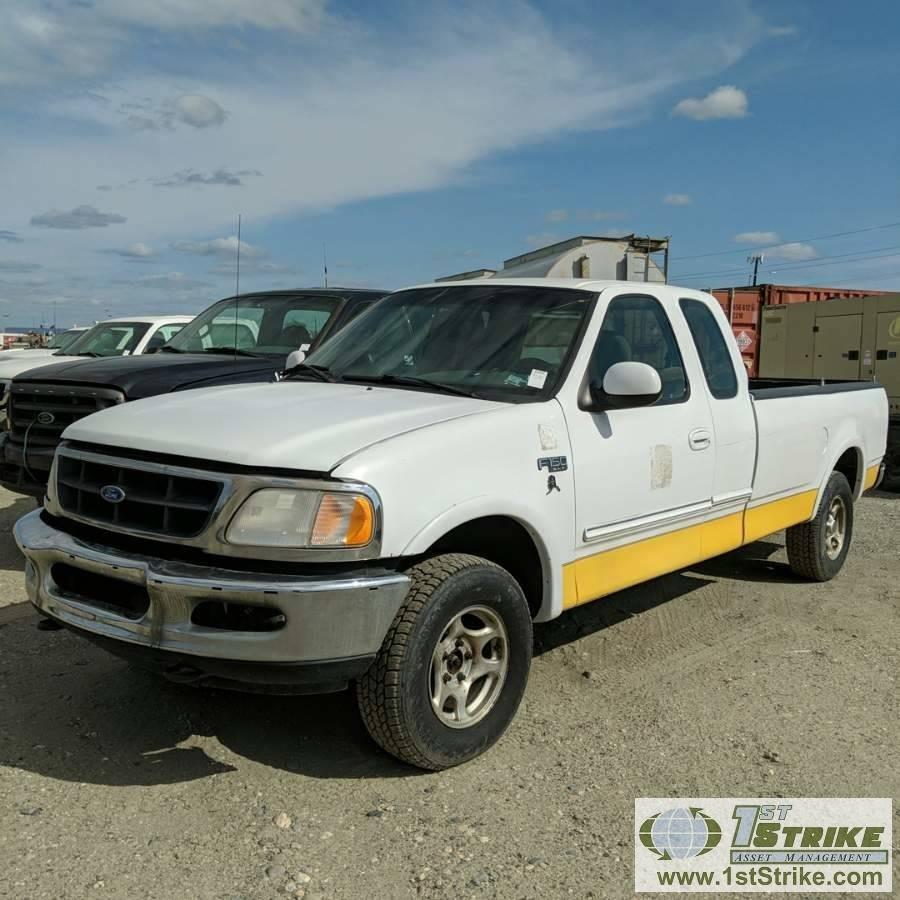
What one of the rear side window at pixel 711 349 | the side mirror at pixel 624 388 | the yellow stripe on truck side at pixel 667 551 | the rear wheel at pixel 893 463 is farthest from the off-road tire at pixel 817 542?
the rear wheel at pixel 893 463

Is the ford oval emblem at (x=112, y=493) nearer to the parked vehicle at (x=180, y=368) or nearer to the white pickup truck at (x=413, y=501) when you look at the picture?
the white pickup truck at (x=413, y=501)

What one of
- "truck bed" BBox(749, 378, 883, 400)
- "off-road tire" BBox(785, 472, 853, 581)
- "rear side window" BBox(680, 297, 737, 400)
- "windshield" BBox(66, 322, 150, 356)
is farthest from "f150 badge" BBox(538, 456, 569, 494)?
"windshield" BBox(66, 322, 150, 356)

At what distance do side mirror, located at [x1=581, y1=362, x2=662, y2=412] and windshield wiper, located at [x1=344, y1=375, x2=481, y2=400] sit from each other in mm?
539

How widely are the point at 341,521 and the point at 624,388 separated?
1497 millimetres

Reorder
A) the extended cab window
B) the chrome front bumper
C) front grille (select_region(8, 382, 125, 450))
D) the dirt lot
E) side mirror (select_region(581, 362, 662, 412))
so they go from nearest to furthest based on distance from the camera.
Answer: the dirt lot < the chrome front bumper < side mirror (select_region(581, 362, 662, 412)) < the extended cab window < front grille (select_region(8, 382, 125, 450))

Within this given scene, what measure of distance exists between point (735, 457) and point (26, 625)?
4024 mm

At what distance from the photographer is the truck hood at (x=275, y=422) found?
3.16 metres

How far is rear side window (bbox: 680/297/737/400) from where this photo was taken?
16.2 feet

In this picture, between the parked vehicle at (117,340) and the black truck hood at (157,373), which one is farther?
the parked vehicle at (117,340)

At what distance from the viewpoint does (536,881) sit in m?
2.83

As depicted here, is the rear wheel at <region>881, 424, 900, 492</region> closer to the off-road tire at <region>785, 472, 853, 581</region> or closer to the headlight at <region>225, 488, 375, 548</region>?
the off-road tire at <region>785, 472, 853, 581</region>

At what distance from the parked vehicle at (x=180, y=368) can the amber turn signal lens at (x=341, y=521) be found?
3.41 m

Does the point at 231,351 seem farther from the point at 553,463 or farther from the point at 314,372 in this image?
the point at 553,463

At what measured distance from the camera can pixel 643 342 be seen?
15.1 feet
